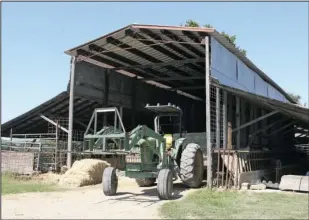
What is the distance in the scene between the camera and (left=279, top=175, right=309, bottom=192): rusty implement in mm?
12641

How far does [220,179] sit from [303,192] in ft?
9.98

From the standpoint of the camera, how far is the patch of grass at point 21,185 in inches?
546

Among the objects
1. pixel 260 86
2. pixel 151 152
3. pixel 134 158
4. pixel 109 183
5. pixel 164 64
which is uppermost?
pixel 164 64

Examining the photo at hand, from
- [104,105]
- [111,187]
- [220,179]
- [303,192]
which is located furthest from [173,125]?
[104,105]

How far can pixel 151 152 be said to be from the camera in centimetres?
1227

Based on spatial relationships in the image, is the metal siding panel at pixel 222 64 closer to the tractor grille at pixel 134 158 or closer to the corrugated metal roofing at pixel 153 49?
the corrugated metal roofing at pixel 153 49

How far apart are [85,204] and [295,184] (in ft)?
22.2

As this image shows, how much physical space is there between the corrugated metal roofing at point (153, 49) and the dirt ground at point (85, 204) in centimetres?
602

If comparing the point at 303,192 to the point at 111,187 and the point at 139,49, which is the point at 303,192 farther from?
the point at 139,49

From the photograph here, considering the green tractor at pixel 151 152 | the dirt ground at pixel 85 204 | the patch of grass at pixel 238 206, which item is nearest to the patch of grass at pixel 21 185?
the dirt ground at pixel 85 204

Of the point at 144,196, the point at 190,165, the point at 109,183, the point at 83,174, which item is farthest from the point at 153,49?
the point at 144,196

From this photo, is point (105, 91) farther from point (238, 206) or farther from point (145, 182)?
point (238, 206)

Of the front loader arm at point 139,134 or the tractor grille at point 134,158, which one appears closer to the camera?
the front loader arm at point 139,134

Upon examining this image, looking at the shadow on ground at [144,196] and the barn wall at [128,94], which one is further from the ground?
the barn wall at [128,94]
